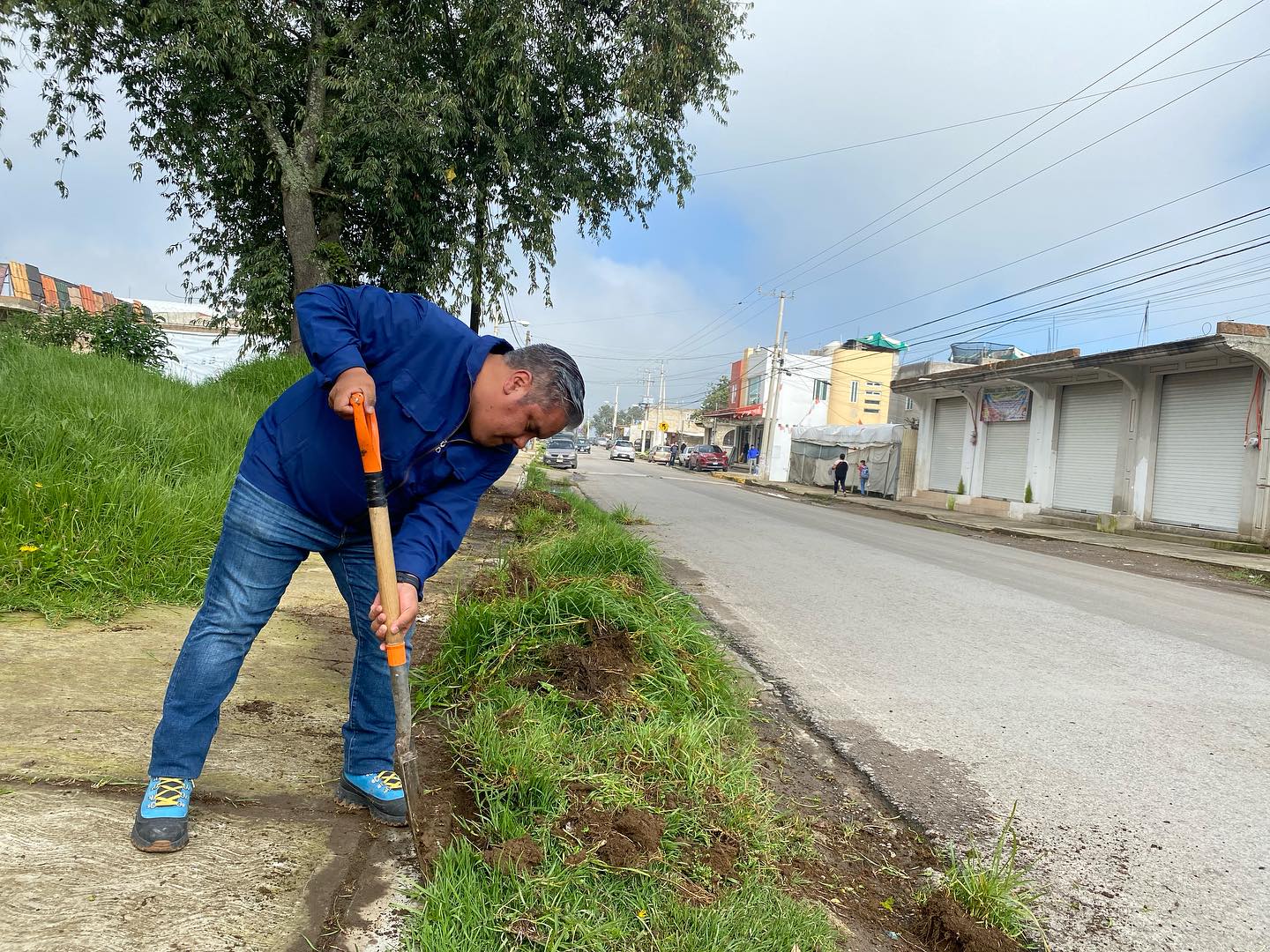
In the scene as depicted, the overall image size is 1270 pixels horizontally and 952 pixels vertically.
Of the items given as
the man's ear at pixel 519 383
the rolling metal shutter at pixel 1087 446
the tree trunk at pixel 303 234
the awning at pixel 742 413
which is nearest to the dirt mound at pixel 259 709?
the man's ear at pixel 519 383

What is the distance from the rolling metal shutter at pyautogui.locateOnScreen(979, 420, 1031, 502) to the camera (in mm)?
21281

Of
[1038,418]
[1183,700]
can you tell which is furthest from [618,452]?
[1183,700]

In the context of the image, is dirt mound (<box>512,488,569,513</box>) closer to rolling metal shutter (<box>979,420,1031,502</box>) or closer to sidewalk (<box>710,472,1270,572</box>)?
sidewalk (<box>710,472,1270,572</box>)

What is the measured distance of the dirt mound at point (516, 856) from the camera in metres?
1.97

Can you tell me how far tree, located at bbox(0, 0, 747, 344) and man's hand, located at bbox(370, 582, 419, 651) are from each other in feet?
27.0

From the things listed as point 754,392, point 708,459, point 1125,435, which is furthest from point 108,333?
point 754,392

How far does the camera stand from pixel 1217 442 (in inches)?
604

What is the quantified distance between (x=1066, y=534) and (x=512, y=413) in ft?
56.1

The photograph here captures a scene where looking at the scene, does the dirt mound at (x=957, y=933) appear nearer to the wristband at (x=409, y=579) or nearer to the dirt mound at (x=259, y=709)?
the wristband at (x=409, y=579)

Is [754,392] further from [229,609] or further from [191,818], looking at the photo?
[191,818]

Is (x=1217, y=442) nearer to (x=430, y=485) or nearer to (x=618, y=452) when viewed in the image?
(x=430, y=485)

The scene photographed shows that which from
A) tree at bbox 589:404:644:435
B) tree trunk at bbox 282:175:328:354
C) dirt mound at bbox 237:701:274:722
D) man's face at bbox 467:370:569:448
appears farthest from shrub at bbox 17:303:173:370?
tree at bbox 589:404:644:435

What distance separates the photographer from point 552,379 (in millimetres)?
2230

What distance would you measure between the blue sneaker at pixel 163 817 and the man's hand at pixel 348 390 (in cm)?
104
